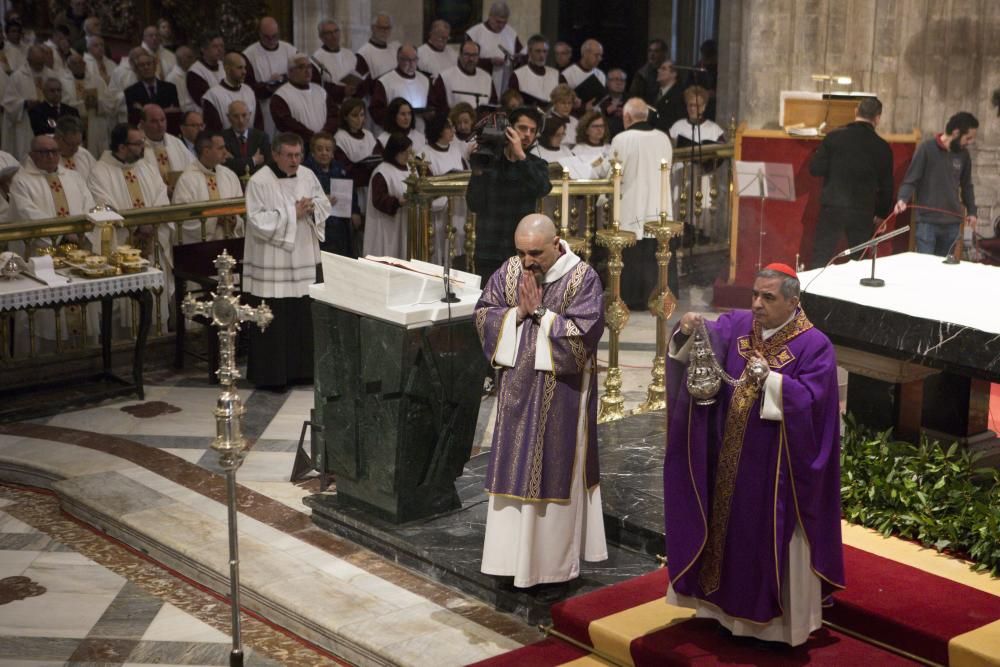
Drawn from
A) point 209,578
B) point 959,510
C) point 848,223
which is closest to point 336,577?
point 209,578

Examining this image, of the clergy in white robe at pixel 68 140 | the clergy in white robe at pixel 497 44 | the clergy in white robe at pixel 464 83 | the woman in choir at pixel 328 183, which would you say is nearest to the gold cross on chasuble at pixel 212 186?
the woman in choir at pixel 328 183

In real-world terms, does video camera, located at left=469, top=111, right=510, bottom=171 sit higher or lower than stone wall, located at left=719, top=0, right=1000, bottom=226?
lower

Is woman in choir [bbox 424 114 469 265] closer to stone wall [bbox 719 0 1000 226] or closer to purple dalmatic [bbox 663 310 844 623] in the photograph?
stone wall [bbox 719 0 1000 226]

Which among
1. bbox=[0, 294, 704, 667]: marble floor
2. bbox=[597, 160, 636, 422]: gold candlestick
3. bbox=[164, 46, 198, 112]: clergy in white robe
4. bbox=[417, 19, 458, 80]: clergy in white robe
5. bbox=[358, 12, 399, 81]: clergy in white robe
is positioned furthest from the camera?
bbox=[417, 19, 458, 80]: clergy in white robe

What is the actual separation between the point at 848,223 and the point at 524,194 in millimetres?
3430

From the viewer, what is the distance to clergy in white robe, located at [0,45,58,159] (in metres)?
14.1

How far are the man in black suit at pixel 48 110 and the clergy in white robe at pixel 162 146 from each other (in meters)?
1.46

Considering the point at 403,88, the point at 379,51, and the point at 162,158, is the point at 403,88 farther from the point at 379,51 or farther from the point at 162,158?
the point at 162,158

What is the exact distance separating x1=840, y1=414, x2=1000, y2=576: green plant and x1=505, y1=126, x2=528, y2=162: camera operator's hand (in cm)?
240

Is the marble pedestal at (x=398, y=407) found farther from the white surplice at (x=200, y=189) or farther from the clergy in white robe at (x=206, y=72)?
the clergy in white robe at (x=206, y=72)

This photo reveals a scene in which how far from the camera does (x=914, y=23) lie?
10961mm

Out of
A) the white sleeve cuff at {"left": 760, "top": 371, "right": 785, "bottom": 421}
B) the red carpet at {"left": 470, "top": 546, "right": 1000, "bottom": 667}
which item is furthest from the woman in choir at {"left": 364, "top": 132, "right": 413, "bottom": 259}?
the white sleeve cuff at {"left": 760, "top": 371, "right": 785, "bottom": 421}

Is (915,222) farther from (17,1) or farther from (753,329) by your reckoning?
(17,1)

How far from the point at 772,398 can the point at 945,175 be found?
6010 millimetres
